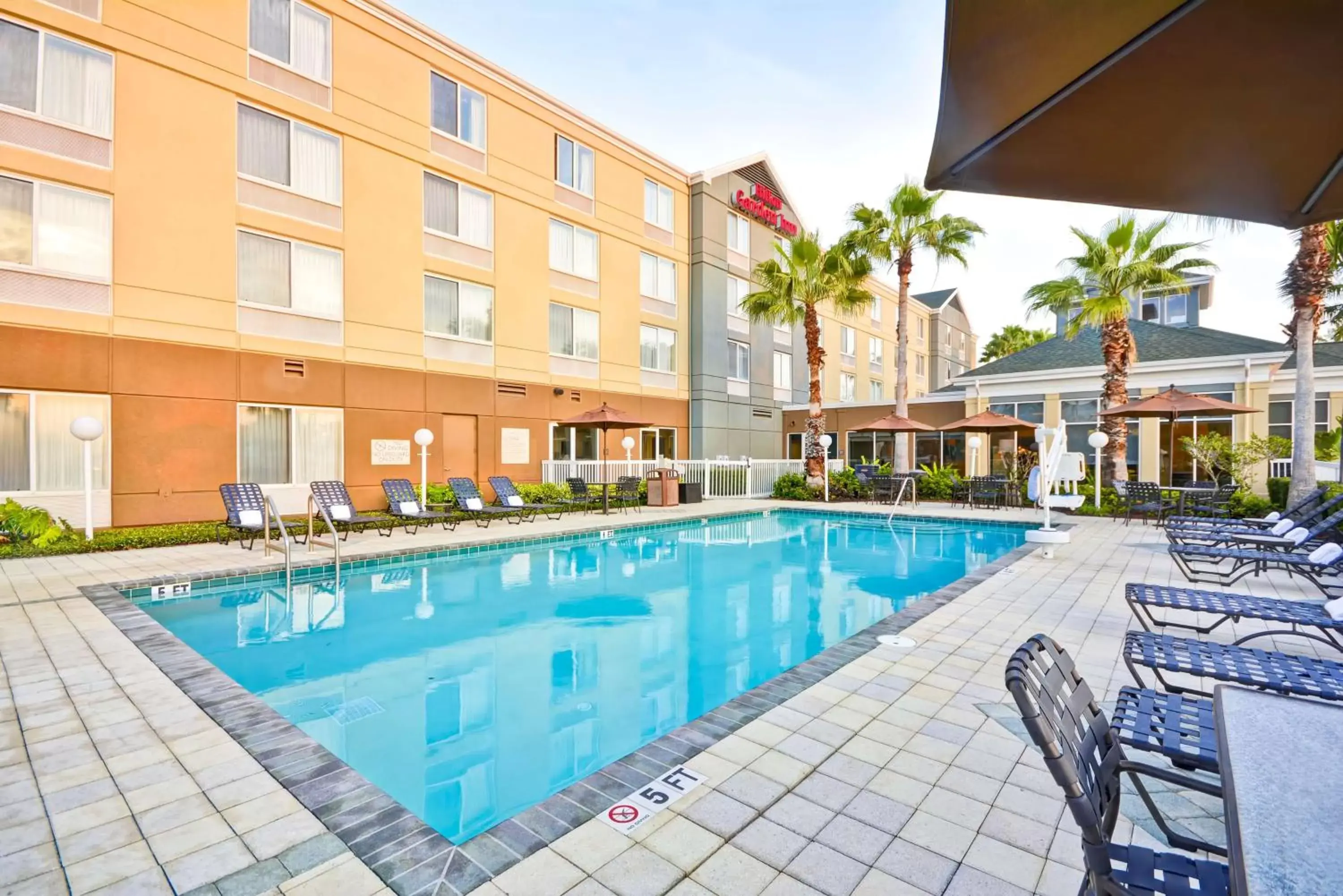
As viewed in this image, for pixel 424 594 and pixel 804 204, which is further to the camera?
pixel 804 204

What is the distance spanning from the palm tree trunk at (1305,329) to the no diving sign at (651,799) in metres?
12.9

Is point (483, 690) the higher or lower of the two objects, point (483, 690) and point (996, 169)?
the lower

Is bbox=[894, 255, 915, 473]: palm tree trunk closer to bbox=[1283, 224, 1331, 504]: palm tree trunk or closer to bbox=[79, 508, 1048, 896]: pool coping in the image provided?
bbox=[1283, 224, 1331, 504]: palm tree trunk

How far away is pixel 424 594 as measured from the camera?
7.48 meters

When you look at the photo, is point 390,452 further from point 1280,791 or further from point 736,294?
point 1280,791

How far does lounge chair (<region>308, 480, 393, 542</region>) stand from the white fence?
5.10 metres

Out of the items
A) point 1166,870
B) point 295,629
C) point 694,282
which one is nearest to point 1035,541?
point 1166,870

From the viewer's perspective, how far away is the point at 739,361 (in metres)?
21.6

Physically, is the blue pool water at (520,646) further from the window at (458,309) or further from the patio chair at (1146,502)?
the window at (458,309)

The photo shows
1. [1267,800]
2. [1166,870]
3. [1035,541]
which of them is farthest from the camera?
[1035,541]

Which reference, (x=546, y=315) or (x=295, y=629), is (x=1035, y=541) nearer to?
(x=295, y=629)

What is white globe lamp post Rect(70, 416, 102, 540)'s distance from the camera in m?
8.48

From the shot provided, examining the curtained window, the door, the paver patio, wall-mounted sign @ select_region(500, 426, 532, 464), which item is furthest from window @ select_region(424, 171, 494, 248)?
the paver patio

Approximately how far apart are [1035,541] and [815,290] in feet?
30.6
